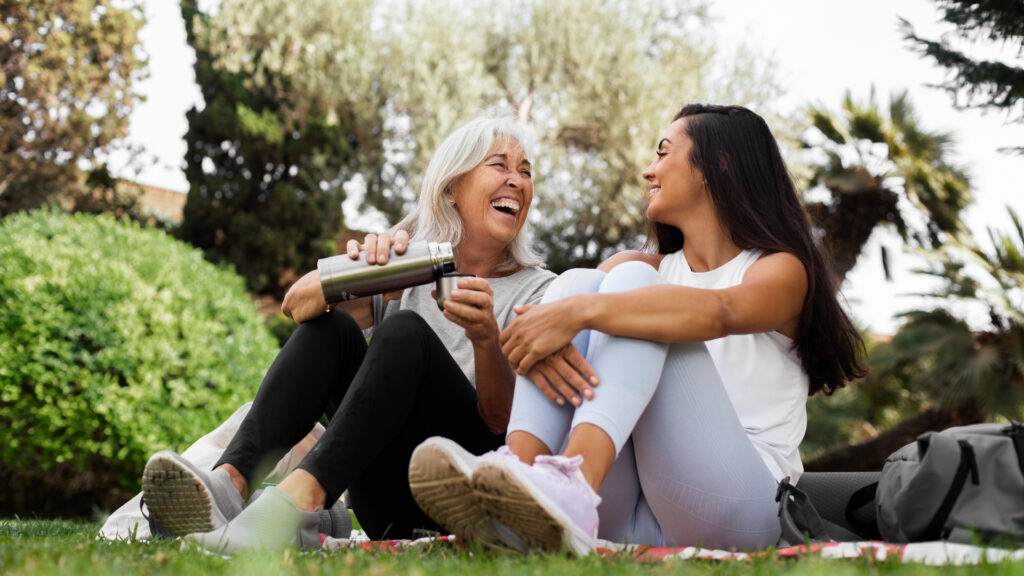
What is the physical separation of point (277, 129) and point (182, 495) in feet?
41.8

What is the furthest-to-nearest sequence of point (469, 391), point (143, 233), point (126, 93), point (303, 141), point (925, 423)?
1. point (303, 141)
2. point (126, 93)
3. point (925, 423)
4. point (143, 233)
5. point (469, 391)

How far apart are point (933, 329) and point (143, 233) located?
830 centimetres

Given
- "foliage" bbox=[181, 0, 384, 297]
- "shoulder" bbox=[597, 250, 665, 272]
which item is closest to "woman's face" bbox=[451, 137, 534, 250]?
"shoulder" bbox=[597, 250, 665, 272]

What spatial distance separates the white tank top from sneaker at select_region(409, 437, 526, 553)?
0.75 m

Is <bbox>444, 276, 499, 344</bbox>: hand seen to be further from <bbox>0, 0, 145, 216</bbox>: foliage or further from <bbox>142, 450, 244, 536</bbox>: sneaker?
<bbox>0, 0, 145, 216</bbox>: foliage

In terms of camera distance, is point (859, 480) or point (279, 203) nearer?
point (859, 480)

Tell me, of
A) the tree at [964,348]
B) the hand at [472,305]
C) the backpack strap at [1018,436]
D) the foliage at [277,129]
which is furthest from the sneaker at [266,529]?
the foliage at [277,129]

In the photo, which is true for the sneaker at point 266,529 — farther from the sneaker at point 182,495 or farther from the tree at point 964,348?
the tree at point 964,348

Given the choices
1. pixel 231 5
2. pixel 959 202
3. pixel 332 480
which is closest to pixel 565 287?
pixel 332 480

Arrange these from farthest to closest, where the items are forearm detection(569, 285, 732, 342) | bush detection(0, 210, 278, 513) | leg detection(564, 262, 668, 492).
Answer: bush detection(0, 210, 278, 513)
forearm detection(569, 285, 732, 342)
leg detection(564, 262, 668, 492)

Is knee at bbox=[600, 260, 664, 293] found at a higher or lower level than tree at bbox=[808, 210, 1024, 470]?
higher

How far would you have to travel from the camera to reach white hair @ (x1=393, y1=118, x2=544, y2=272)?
292 centimetres

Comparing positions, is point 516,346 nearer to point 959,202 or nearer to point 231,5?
point 959,202

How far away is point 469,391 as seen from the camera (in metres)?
2.27
